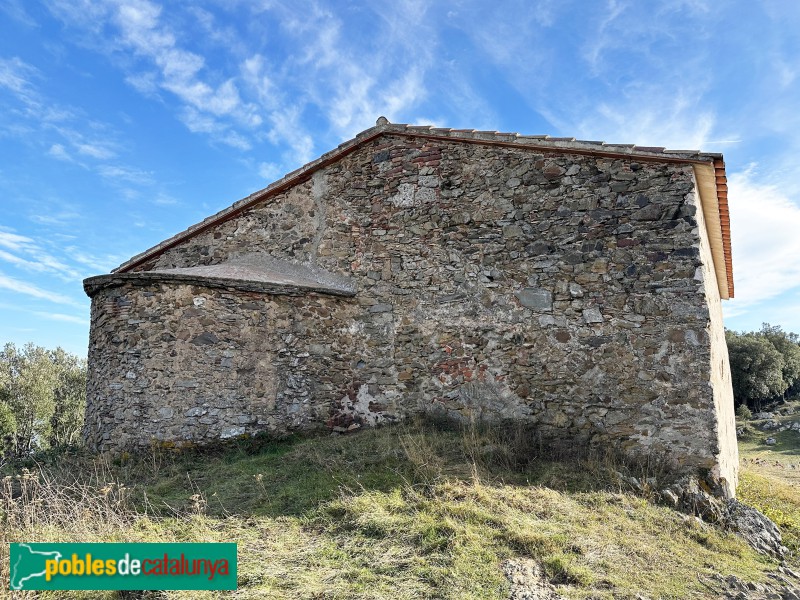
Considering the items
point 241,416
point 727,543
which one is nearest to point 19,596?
point 241,416

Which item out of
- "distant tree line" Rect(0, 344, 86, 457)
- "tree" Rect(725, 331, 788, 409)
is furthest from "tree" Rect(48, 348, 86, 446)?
"tree" Rect(725, 331, 788, 409)

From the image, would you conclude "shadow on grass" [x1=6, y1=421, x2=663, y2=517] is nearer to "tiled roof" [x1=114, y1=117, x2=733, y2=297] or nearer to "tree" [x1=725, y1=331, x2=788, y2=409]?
"tiled roof" [x1=114, y1=117, x2=733, y2=297]

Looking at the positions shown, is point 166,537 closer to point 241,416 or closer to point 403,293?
point 241,416

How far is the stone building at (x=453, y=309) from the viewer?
739cm

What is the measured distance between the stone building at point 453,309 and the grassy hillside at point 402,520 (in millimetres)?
A: 924

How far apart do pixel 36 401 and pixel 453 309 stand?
24718mm

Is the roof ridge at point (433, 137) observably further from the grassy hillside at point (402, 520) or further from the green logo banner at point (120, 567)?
the green logo banner at point (120, 567)

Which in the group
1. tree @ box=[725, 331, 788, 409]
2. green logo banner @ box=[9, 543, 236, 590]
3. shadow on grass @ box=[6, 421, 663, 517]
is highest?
tree @ box=[725, 331, 788, 409]

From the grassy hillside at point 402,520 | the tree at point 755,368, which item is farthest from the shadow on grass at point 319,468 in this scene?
the tree at point 755,368

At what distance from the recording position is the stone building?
739cm

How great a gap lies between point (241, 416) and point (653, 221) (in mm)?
6965

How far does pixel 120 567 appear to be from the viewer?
409cm

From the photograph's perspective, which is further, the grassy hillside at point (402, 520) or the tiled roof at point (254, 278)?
the tiled roof at point (254, 278)

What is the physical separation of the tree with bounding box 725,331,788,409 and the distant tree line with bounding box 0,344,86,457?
3443 centimetres
